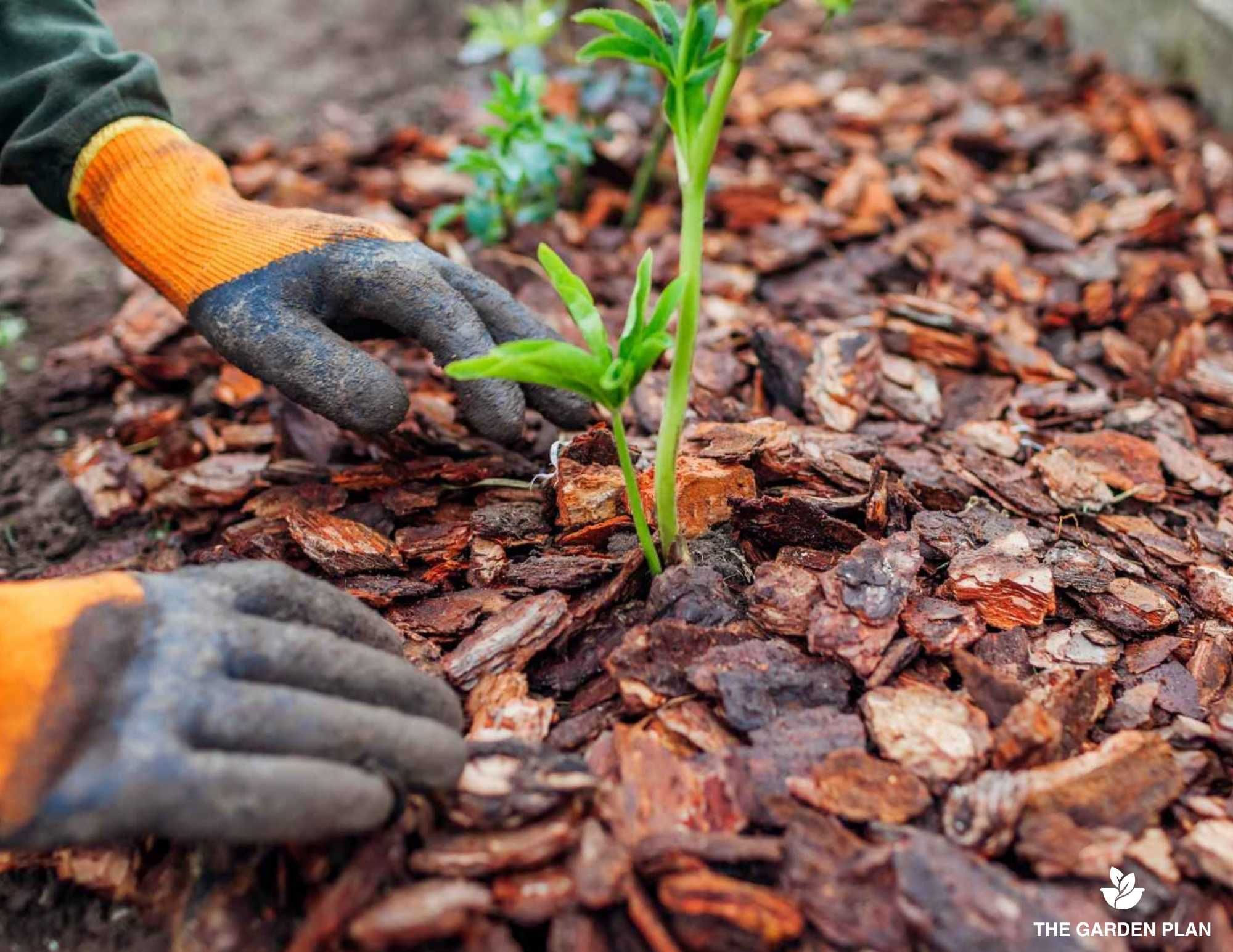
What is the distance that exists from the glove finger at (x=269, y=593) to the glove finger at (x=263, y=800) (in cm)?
23

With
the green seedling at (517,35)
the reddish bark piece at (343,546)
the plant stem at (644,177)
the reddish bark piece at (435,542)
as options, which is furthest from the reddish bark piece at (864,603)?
the green seedling at (517,35)

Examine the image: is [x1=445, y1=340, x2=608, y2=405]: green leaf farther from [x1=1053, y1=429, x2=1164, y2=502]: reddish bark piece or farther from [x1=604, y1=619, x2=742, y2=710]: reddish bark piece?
[x1=1053, y1=429, x2=1164, y2=502]: reddish bark piece

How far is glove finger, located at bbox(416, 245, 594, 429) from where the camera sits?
1.78 m

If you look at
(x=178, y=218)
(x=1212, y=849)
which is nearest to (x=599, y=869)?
(x=1212, y=849)

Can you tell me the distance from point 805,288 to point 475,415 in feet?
3.94

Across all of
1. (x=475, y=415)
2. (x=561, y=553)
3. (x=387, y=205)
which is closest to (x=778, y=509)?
(x=561, y=553)

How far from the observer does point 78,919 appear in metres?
1.35

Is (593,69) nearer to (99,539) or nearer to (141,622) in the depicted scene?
(99,539)

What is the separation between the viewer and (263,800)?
1.07 metres

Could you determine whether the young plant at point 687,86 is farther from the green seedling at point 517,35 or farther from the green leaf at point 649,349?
the green seedling at point 517,35

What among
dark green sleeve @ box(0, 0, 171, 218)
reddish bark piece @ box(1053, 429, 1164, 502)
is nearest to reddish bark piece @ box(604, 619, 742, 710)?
reddish bark piece @ box(1053, 429, 1164, 502)

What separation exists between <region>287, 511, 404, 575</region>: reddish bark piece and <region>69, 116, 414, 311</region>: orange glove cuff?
514 mm

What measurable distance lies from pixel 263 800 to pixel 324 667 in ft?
0.65

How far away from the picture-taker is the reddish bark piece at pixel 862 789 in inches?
50.0
